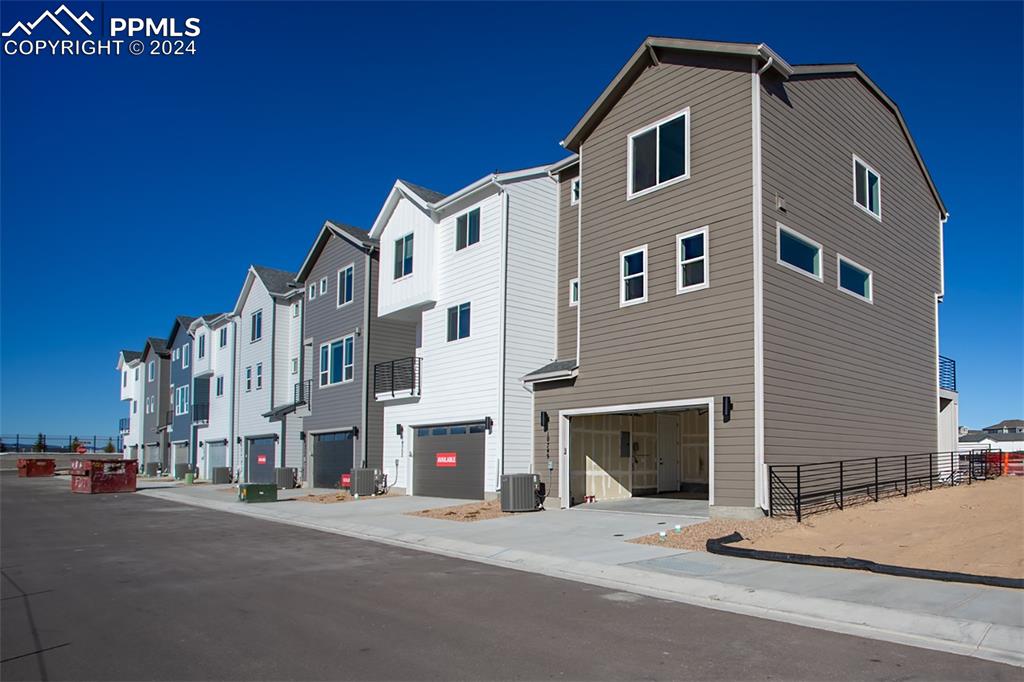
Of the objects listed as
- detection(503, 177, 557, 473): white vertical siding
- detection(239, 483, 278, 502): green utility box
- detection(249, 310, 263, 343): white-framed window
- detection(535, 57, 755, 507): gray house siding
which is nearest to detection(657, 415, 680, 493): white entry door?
detection(503, 177, 557, 473): white vertical siding

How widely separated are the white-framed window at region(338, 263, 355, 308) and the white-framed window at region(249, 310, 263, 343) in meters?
9.57

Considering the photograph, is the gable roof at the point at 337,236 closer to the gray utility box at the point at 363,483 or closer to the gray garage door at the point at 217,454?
the gray utility box at the point at 363,483

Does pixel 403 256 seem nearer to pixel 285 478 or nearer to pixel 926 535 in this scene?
pixel 285 478

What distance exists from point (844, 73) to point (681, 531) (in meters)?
12.9

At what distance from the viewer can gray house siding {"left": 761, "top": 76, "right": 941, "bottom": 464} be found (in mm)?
16812

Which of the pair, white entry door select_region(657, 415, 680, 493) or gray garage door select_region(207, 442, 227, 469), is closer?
white entry door select_region(657, 415, 680, 493)

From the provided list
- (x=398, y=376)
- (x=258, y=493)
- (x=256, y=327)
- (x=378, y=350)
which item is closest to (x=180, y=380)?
(x=256, y=327)

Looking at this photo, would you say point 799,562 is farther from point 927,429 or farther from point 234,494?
point 234,494

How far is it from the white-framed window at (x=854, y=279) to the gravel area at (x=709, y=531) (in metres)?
7.03

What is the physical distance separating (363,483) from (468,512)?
27.1ft

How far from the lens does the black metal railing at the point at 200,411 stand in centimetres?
4956

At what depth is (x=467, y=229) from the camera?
2586 centimetres

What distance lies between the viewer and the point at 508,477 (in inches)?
813

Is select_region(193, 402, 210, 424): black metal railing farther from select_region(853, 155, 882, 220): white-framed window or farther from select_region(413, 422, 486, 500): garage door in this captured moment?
select_region(853, 155, 882, 220): white-framed window
